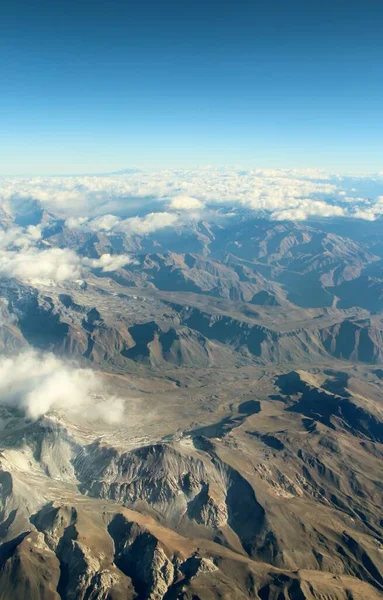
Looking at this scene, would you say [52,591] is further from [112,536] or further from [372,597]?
[372,597]

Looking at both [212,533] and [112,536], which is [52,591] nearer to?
[112,536]

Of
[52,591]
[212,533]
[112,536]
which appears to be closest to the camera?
[52,591]

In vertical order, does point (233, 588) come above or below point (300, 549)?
above

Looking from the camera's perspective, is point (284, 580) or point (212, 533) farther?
point (212, 533)

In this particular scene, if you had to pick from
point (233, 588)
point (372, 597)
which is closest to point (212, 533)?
point (233, 588)

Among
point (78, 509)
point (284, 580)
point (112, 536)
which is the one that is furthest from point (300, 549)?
point (78, 509)

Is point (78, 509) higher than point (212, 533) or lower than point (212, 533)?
higher

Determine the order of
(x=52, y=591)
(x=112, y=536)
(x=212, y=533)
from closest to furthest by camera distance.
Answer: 1. (x=52, y=591)
2. (x=112, y=536)
3. (x=212, y=533)

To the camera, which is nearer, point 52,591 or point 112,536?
point 52,591
